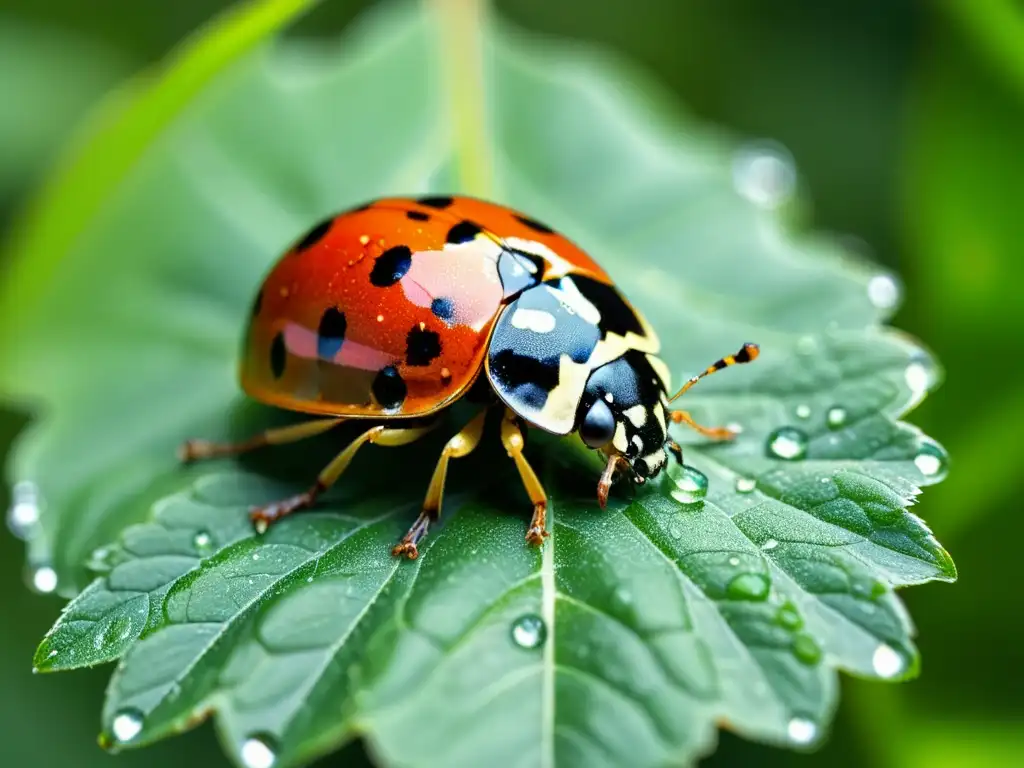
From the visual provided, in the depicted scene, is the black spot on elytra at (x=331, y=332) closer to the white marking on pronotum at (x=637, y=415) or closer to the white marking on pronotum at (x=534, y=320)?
the white marking on pronotum at (x=534, y=320)

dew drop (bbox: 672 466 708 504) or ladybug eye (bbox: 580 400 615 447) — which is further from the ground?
ladybug eye (bbox: 580 400 615 447)

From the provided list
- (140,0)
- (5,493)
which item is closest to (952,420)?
(5,493)

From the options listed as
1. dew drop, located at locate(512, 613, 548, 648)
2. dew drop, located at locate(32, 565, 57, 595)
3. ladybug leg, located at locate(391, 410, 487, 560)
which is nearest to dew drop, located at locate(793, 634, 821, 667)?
dew drop, located at locate(512, 613, 548, 648)

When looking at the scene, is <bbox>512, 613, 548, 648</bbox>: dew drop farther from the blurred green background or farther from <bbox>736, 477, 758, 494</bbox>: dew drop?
the blurred green background

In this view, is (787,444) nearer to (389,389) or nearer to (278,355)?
(389,389)

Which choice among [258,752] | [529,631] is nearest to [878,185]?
[529,631]

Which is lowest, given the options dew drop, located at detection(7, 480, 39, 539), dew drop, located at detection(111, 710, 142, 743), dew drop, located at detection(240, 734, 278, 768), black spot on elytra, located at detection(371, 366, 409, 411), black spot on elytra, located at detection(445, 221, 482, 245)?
dew drop, located at detection(111, 710, 142, 743)
